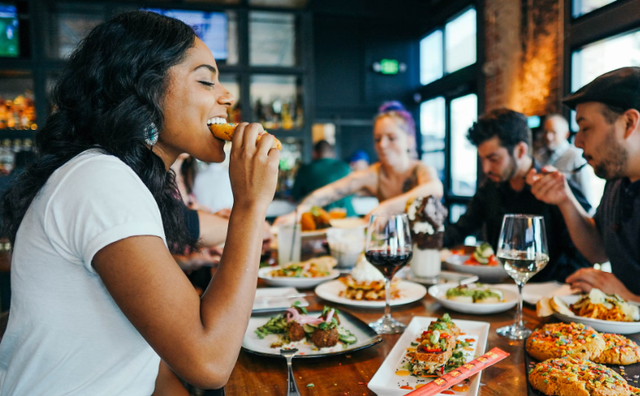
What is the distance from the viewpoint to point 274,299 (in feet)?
4.32

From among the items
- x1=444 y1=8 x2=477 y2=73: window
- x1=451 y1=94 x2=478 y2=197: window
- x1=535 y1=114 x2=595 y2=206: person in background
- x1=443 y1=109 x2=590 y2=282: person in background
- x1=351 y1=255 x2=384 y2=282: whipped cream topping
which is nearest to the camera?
x1=351 y1=255 x2=384 y2=282: whipped cream topping

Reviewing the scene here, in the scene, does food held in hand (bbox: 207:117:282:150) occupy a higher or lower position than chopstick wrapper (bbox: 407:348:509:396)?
higher

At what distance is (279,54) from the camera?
5.45 meters

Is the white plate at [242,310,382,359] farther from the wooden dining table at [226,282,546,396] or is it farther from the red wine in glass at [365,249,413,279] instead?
the red wine in glass at [365,249,413,279]

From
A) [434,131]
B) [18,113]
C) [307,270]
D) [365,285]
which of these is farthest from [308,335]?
[434,131]

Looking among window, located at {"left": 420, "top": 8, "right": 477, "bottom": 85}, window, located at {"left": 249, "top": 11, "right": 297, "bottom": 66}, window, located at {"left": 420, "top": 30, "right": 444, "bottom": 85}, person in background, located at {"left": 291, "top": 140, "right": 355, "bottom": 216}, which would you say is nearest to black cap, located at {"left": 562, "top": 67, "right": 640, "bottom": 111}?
person in background, located at {"left": 291, "top": 140, "right": 355, "bottom": 216}

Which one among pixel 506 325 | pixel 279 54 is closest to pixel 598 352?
pixel 506 325

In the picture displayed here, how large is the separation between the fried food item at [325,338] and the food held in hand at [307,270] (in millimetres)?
608

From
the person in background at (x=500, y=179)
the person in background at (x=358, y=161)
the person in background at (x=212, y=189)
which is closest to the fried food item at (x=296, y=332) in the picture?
the person in background at (x=500, y=179)

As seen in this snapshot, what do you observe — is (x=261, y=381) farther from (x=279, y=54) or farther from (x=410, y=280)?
(x=279, y=54)

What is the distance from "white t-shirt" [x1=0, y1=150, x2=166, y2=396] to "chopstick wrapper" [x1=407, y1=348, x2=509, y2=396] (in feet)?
1.74

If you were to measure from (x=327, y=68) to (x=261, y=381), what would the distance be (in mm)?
6995

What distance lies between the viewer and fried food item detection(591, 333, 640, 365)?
0.90m

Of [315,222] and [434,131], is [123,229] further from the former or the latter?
[434,131]
